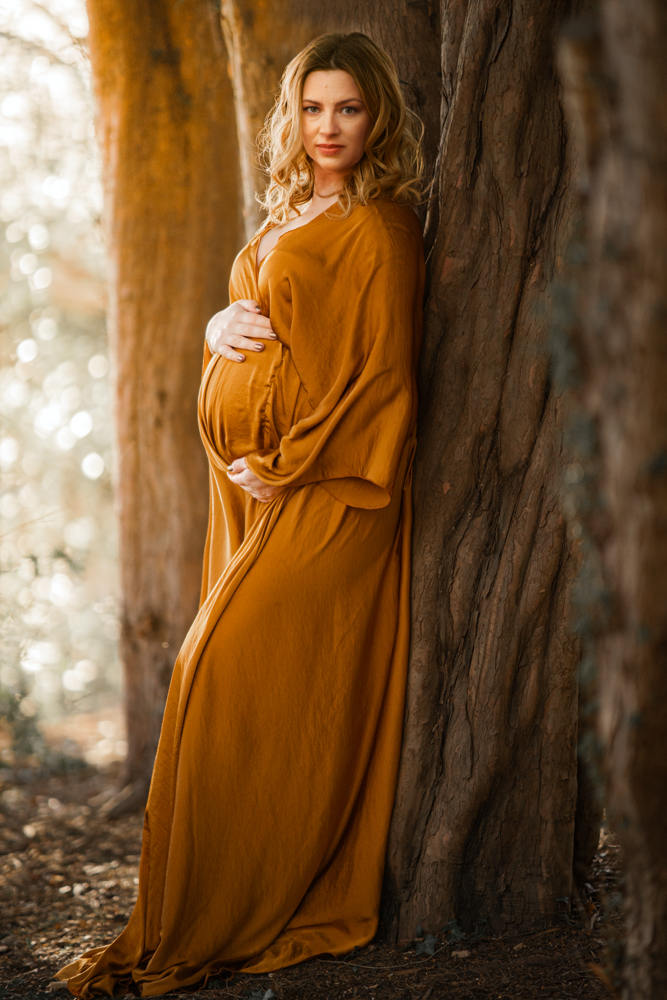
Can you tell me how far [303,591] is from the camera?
227cm

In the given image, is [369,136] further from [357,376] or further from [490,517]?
[490,517]

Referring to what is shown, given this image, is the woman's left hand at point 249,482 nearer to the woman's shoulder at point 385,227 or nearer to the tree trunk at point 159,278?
the woman's shoulder at point 385,227

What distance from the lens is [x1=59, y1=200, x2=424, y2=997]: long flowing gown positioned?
2172 mm

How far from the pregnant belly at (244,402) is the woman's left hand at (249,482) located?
4cm

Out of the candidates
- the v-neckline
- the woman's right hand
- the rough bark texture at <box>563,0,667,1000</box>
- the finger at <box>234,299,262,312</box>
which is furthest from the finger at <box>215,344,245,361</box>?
the rough bark texture at <box>563,0,667,1000</box>

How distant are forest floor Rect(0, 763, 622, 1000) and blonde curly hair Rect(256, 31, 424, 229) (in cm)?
175

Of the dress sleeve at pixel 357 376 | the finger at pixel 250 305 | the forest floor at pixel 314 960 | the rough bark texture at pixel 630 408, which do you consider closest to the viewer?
the rough bark texture at pixel 630 408

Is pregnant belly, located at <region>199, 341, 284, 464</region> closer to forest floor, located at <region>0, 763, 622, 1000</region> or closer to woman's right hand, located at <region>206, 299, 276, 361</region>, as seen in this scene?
woman's right hand, located at <region>206, 299, 276, 361</region>

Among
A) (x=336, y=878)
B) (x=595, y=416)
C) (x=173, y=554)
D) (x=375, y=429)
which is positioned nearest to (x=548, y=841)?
(x=336, y=878)

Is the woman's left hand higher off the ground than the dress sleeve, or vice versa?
the dress sleeve

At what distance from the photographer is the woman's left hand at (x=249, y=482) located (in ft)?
7.29

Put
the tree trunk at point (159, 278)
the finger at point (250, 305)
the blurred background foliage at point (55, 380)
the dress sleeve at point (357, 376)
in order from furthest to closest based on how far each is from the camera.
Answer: the blurred background foliage at point (55, 380)
the tree trunk at point (159, 278)
the finger at point (250, 305)
the dress sleeve at point (357, 376)

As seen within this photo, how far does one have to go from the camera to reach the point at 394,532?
2.36 meters

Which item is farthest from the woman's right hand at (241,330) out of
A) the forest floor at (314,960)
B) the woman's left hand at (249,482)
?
the forest floor at (314,960)
